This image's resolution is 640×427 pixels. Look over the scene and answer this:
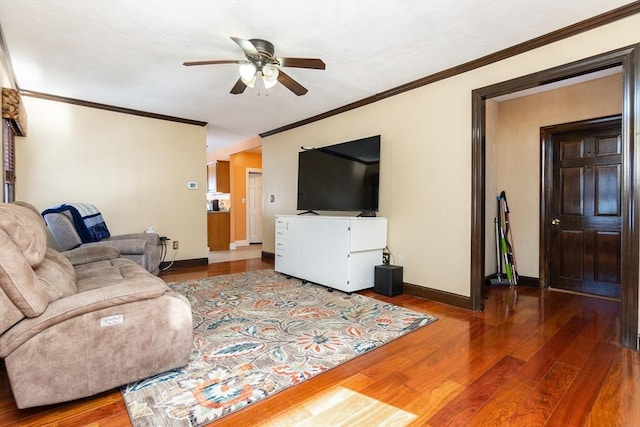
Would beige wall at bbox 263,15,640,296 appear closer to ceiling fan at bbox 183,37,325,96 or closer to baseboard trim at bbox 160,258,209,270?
ceiling fan at bbox 183,37,325,96

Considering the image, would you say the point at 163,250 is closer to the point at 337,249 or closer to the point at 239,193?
the point at 337,249

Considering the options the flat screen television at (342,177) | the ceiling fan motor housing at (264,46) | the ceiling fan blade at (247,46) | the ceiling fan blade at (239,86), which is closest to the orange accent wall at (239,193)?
the flat screen television at (342,177)

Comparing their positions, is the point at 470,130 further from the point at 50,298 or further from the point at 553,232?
the point at 50,298

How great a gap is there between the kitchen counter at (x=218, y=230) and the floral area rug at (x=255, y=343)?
349 centimetres

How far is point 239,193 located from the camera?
26.6 feet

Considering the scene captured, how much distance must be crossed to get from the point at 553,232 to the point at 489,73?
234 centimetres

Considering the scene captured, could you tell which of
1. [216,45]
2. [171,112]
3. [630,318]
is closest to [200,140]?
[171,112]

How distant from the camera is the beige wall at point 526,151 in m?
3.78

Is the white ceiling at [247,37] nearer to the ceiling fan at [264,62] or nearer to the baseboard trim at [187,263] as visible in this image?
the ceiling fan at [264,62]

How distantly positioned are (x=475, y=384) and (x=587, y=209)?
318 cm

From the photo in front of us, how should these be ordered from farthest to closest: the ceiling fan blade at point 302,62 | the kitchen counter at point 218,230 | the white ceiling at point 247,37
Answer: the kitchen counter at point 218,230, the ceiling fan blade at point 302,62, the white ceiling at point 247,37

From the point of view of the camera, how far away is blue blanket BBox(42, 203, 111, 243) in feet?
11.4

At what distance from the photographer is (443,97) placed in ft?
11.0

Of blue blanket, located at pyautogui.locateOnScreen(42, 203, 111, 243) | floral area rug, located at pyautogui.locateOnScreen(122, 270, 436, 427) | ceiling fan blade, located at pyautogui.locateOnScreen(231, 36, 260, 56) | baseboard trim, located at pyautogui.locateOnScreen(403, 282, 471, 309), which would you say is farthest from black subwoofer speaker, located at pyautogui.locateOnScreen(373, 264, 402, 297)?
blue blanket, located at pyautogui.locateOnScreen(42, 203, 111, 243)
